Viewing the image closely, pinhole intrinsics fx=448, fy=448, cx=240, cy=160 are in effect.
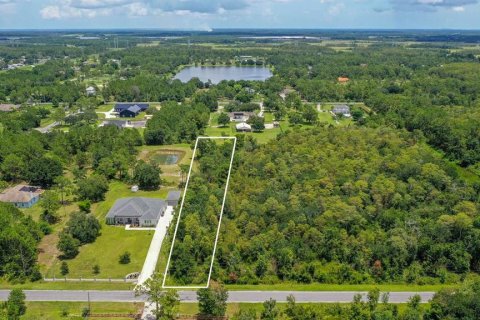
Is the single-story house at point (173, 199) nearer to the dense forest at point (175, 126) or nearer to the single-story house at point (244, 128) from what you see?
the dense forest at point (175, 126)

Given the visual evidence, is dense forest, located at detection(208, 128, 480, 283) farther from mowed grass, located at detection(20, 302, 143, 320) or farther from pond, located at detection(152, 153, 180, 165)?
pond, located at detection(152, 153, 180, 165)

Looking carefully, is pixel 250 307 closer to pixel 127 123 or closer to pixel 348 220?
pixel 348 220

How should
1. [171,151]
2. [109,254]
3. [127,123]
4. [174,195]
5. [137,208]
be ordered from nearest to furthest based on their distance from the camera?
1. [109,254]
2. [137,208]
3. [174,195]
4. [171,151]
5. [127,123]

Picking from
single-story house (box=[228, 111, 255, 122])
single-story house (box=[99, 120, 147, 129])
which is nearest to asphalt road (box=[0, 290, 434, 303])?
single-story house (box=[99, 120, 147, 129])

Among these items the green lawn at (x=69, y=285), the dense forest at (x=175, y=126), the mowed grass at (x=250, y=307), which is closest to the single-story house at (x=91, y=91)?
the dense forest at (x=175, y=126)

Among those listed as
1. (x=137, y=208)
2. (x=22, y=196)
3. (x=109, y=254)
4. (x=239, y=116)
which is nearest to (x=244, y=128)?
(x=239, y=116)

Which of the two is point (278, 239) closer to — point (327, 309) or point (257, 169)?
point (327, 309)

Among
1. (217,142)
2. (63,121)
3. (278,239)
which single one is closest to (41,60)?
(63,121)
